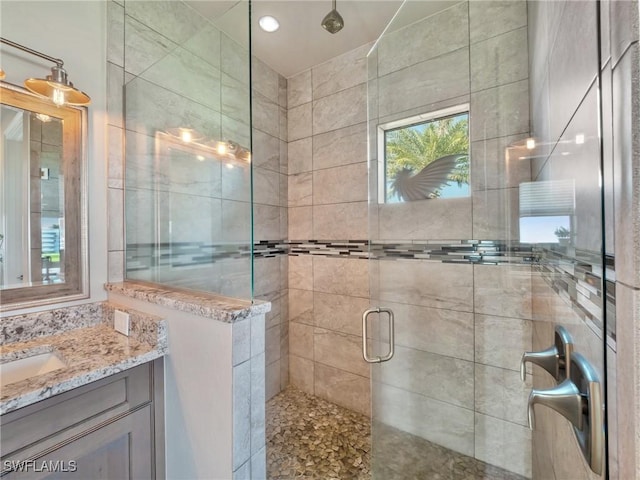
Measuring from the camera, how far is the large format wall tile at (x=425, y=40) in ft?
5.24

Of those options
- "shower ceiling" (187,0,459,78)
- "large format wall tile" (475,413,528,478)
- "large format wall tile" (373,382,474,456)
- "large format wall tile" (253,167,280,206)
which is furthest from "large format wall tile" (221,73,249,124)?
"large format wall tile" (475,413,528,478)

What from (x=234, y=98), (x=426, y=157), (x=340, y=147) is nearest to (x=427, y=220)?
(x=426, y=157)

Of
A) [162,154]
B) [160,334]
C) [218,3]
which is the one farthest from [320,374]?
[218,3]

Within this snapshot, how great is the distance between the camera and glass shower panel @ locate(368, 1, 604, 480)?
139cm

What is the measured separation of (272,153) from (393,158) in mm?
1039

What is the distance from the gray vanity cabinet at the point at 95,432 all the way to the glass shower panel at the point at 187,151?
451 mm

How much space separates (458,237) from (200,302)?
1.45 m

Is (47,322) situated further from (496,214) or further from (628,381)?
(496,214)

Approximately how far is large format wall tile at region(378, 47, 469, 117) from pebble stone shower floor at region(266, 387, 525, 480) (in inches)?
83.1

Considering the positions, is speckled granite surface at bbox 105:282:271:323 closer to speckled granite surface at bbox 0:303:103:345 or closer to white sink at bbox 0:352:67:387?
speckled granite surface at bbox 0:303:103:345

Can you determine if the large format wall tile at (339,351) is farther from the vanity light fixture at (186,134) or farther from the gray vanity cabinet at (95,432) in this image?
the vanity light fixture at (186,134)

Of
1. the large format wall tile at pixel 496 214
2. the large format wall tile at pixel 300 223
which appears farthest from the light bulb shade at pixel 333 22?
the large format wall tile at pixel 496 214

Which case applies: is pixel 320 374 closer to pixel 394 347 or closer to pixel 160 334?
pixel 394 347

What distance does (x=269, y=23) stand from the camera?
1830 millimetres
